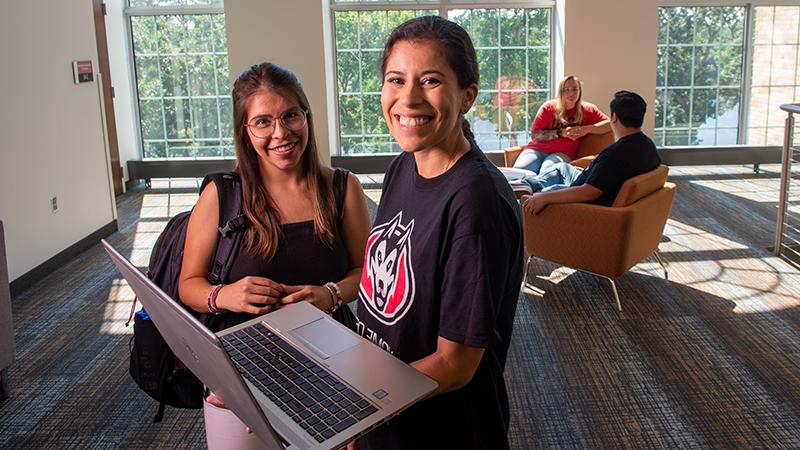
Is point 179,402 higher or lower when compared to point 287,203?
lower

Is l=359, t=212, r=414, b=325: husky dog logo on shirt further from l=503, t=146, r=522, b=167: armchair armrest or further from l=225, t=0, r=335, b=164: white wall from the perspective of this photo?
l=225, t=0, r=335, b=164: white wall

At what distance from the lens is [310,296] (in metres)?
1.76

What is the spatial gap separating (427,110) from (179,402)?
1.14 m

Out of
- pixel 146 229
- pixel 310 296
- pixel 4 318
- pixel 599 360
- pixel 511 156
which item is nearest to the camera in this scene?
pixel 310 296

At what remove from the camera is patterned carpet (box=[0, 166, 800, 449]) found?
300 centimetres

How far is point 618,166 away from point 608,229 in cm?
40

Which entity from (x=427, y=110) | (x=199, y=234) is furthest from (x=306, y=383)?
(x=199, y=234)

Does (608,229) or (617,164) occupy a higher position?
(617,164)

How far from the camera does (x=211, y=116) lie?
8.41 meters

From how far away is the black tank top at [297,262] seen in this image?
1.83 meters

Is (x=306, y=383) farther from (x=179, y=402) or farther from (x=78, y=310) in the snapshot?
(x=78, y=310)

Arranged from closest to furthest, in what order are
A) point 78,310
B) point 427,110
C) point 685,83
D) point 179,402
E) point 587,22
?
point 427,110 < point 179,402 < point 78,310 < point 587,22 < point 685,83

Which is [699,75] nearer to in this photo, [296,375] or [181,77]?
[181,77]

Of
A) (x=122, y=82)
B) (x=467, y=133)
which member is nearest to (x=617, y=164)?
(x=467, y=133)
